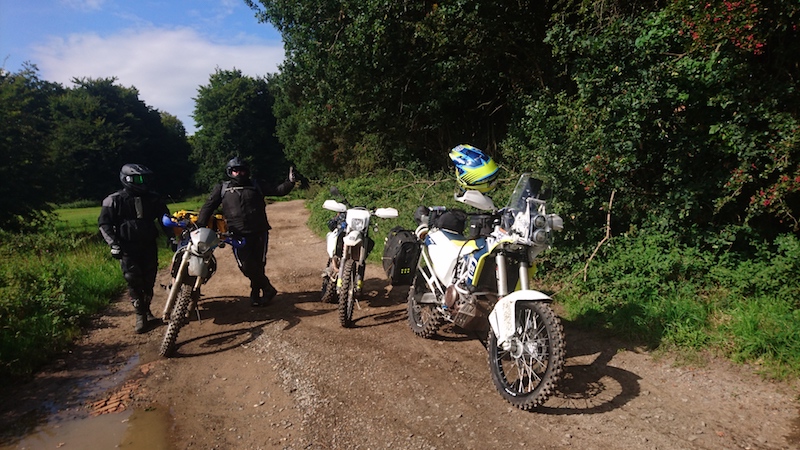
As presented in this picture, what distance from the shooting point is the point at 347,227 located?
566 centimetres

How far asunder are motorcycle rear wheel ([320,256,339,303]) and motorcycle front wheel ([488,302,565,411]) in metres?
2.83

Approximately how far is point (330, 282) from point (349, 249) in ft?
3.51

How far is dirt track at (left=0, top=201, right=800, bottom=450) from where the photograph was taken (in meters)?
3.19

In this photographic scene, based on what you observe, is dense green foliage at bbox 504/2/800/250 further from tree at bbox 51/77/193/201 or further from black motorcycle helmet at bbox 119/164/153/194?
tree at bbox 51/77/193/201

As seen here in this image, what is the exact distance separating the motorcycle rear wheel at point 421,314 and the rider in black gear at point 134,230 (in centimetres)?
318

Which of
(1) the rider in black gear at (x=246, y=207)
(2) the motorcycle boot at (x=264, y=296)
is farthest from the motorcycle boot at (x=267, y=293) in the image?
(1) the rider in black gear at (x=246, y=207)

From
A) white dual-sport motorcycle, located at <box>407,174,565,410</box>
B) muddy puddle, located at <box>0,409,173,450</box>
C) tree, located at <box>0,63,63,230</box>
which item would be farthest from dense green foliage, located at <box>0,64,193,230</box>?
white dual-sport motorcycle, located at <box>407,174,565,410</box>

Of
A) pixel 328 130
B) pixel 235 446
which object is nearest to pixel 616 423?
pixel 235 446

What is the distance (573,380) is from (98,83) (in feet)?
182

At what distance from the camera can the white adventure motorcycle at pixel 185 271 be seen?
480 cm

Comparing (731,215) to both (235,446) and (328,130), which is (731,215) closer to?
(235,446)

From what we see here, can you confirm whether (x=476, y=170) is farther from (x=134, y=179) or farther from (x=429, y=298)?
(x=134, y=179)

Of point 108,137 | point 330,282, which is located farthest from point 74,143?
point 330,282

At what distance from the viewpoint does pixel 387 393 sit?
12.7 ft
